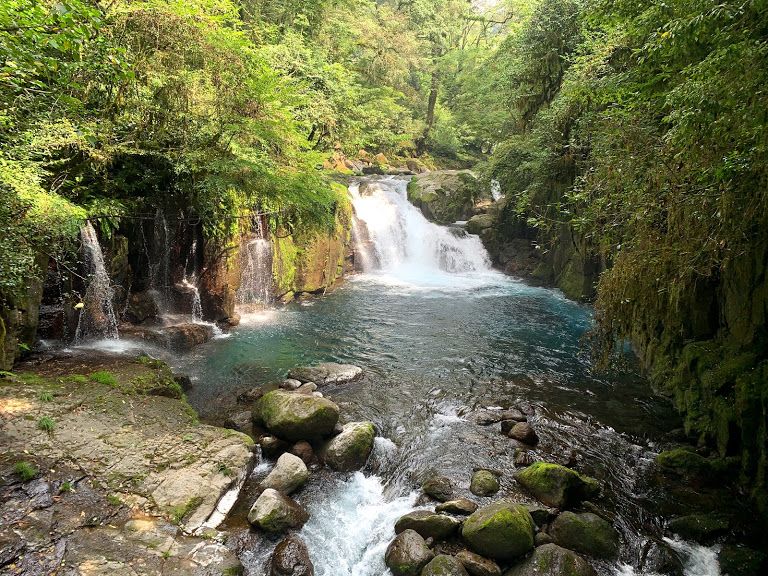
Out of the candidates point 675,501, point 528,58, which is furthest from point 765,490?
point 528,58

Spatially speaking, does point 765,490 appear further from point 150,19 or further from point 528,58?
point 528,58

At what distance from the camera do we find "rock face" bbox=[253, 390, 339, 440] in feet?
22.4

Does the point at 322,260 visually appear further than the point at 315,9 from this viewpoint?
No

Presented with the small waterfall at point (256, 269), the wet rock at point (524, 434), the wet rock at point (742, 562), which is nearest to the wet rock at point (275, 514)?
the wet rock at point (524, 434)

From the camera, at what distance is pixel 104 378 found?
281 inches

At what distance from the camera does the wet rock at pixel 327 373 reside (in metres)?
9.23

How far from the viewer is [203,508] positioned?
508 cm

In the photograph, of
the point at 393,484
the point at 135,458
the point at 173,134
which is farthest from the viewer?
the point at 173,134

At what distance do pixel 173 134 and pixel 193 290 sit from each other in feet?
13.1

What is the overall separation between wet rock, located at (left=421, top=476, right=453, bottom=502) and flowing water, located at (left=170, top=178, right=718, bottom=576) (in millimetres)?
161

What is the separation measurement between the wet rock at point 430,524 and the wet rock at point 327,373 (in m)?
4.20

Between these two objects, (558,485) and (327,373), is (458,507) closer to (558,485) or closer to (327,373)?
(558,485)

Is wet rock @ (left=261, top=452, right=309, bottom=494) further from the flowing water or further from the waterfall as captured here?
the waterfall

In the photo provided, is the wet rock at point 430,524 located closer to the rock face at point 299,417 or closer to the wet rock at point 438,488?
the wet rock at point 438,488
